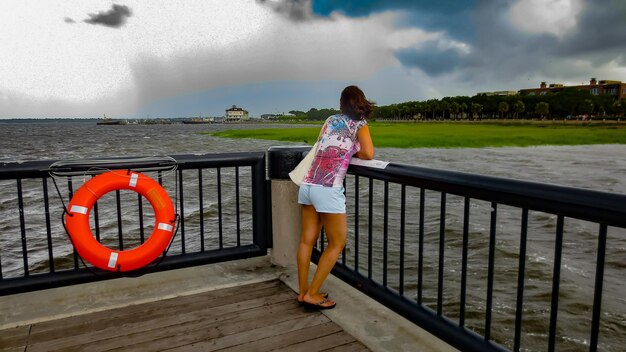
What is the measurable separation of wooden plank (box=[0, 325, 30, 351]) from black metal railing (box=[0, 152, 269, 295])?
22.7 inches

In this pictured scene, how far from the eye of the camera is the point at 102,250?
3.62m

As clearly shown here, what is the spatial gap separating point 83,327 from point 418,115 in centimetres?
19209

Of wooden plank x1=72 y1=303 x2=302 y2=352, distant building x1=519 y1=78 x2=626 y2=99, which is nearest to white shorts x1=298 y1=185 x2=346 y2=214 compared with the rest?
wooden plank x1=72 y1=303 x2=302 y2=352

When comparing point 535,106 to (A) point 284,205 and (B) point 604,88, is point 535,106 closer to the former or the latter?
(B) point 604,88

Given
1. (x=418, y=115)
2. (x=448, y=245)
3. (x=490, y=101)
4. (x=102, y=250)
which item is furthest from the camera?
(x=418, y=115)

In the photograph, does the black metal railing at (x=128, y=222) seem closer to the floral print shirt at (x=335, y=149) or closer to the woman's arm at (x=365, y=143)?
the floral print shirt at (x=335, y=149)

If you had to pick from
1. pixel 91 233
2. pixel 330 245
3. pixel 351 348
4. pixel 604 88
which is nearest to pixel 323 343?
pixel 351 348

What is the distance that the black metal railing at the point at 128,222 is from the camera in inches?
150

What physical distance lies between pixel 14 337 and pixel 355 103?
8.98ft

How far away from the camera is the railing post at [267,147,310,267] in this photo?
433 cm

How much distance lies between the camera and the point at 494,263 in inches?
269

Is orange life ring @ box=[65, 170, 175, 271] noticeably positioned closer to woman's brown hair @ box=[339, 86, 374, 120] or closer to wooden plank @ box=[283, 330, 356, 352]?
wooden plank @ box=[283, 330, 356, 352]

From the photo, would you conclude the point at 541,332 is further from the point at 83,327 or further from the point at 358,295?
the point at 83,327

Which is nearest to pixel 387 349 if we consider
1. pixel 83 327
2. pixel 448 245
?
pixel 83 327
